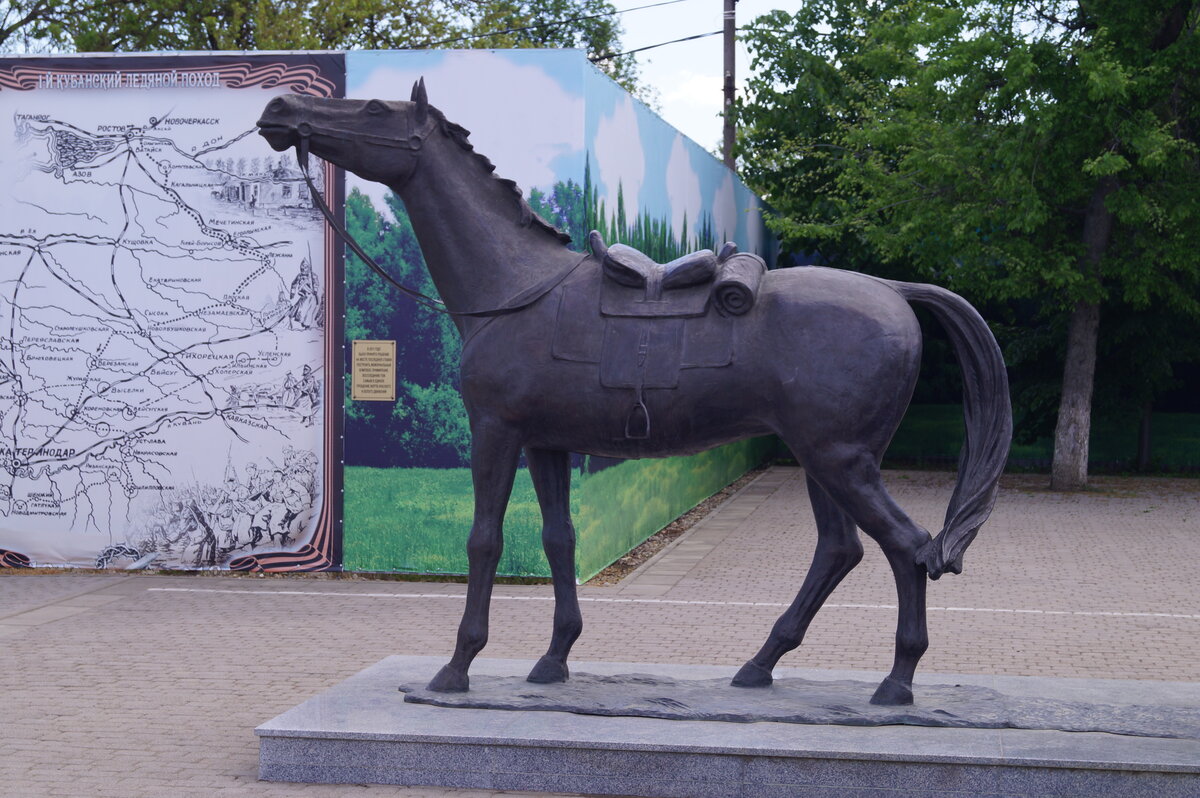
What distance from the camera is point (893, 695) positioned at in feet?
17.5

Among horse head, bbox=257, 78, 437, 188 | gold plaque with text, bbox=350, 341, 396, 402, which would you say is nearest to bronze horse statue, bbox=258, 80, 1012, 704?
horse head, bbox=257, 78, 437, 188

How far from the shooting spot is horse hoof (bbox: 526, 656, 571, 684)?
5754mm

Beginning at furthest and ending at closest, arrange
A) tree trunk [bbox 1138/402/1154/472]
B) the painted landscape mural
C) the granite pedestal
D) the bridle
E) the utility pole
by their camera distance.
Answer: the utility pole, tree trunk [bbox 1138/402/1154/472], the painted landscape mural, the bridle, the granite pedestal

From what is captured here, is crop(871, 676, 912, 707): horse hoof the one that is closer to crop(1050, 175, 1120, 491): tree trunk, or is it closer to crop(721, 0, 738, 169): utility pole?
crop(1050, 175, 1120, 491): tree trunk

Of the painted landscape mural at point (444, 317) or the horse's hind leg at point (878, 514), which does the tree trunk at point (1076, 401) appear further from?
the horse's hind leg at point (878, 514)

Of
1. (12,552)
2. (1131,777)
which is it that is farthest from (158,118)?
(1131,777)

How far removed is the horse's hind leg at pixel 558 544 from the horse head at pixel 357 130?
132cm

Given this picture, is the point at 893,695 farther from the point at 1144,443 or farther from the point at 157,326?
the point at 1144,443

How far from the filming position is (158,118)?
10.4 meters

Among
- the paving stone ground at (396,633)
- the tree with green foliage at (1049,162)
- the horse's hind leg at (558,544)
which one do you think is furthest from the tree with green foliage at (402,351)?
the tree with green foliage at (1049,162)

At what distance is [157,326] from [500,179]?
5593 mm

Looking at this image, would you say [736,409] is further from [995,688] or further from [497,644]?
[497,644]

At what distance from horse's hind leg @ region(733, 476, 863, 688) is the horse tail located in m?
0.47

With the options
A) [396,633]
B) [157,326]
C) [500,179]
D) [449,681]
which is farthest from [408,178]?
[157,326]
